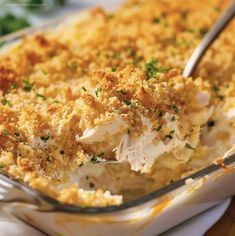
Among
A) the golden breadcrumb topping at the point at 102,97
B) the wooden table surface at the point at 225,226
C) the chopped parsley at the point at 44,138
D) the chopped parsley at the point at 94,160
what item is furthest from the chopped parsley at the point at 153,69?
the wooden table surface at the point at 225,226

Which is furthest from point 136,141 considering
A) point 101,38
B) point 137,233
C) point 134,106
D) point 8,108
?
point 101,38

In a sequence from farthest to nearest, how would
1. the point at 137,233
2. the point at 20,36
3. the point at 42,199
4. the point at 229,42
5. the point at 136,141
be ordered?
the point at 20,36 < the point at 229,42 < the point at 136,141 < the point at 137,233 < the point at 42,199

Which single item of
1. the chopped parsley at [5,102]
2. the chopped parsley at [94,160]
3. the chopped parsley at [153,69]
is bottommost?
the chopped parsley at [94,160]

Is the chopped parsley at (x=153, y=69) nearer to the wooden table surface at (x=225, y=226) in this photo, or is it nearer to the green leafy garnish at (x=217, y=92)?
the green leafy garnish at (x=217, y=92)

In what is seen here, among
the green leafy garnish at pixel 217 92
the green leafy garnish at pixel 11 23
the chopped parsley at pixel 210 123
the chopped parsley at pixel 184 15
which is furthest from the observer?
the green leafy garnish at pixel 11 23

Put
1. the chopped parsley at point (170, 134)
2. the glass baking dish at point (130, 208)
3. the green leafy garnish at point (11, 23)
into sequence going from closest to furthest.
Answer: the glass baking dish at point (130, 208)
the chopped parsley at point (170, 134)
the green leafy garnish at point (11, 23)

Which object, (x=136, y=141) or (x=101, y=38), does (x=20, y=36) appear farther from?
(x=136, y=141)

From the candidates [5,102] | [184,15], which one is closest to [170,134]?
[5,102]

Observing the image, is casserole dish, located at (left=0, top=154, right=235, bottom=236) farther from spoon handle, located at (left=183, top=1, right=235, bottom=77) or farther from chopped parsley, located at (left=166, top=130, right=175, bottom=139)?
spoon handle, located at (left=183, top=1, right=235, bottom=77)

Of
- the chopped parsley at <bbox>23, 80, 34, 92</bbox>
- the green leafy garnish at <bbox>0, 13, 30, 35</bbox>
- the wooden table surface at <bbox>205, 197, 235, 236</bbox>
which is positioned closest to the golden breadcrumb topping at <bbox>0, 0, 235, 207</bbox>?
the chopped parsley at <bbox>23, 80, 34, 92</bbox>
